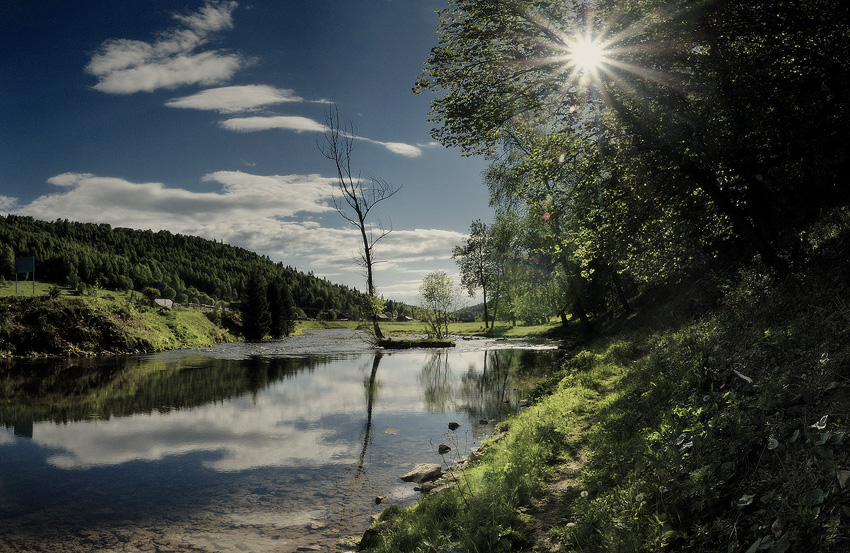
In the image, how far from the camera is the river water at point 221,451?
738 centimetres

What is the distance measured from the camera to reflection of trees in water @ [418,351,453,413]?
1656 cm

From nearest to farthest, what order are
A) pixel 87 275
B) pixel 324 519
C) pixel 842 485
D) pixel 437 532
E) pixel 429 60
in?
pixel 842 485 < pixel 437 532 < pixel 324 519 < pixel 429 60 < pixel 87 275

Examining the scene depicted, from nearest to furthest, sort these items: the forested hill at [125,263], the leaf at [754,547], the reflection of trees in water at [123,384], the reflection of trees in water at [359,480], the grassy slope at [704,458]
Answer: the leaf at [754,547] < the grassy slope at [704,458] < the reflection of trees in water at [359,480] < the reflection of trees in water at [123,384] < the forested hill at [125,263]

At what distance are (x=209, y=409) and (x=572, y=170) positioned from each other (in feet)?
50.3

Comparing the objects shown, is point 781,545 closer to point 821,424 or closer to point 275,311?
point 821,424

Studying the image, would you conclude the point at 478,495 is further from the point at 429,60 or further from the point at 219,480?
the point at 429,60

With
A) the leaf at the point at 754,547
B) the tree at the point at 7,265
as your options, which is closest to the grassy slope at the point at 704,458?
the leaf at the point at 754,547

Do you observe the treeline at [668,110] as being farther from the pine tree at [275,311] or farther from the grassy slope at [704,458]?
the pine tree at [275,311]

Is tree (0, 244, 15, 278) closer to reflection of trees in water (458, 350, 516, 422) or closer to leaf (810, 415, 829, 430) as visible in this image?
reflection of trees in water (458, 350, 516, 422)

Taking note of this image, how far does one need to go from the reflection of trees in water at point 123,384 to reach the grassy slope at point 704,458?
14213 mm

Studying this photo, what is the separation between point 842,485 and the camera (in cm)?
339

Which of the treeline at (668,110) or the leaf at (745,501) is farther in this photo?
the treeline at (668,110)

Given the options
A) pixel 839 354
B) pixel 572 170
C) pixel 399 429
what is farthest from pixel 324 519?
pixel 572 170

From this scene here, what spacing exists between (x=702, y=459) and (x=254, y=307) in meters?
59.4
